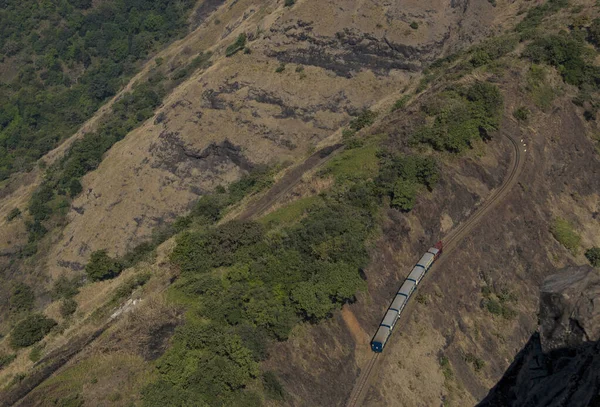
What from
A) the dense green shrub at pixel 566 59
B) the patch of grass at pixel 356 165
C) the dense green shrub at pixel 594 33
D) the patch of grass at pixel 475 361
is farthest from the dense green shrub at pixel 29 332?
the dense green shrub at pixel 594 33

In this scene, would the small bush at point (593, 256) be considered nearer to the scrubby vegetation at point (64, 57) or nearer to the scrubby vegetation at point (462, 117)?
the scrubby vegetation at point (462, 117)

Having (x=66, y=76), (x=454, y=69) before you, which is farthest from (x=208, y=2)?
(x=454, y=69)

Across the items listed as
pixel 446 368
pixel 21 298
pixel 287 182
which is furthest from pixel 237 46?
pixel 446 368

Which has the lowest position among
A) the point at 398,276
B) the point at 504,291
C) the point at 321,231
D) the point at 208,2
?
the point at 504,291

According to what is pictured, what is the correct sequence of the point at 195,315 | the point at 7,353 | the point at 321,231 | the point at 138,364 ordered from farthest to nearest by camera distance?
the point at 7,353, the point at 321,231, the point at 195,315, the point at 138,364

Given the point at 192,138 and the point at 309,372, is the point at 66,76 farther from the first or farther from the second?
the point at 309,372

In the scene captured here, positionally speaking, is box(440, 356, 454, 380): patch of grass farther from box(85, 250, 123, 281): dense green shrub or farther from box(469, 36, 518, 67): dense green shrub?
box(469, 36, 518, 67): dense green shrub
